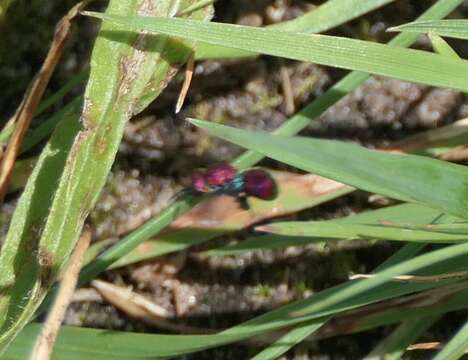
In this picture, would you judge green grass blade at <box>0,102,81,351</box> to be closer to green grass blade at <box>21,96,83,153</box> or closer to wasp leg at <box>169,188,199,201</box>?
green grass blade at <box>21,96,83,153</box>

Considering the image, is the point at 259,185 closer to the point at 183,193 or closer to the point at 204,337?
the point at 183,193

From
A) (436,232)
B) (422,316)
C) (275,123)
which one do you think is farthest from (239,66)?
(436,232)

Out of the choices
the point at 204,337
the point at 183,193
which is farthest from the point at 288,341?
the point at 183,193

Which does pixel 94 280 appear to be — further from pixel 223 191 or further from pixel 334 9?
pixel 334 9

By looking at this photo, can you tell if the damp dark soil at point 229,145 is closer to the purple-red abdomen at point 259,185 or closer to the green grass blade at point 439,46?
the purple-red abdomen at point 259,185

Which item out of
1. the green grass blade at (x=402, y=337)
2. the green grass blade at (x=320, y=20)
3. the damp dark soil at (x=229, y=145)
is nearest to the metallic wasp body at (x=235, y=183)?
the damp dark soil at (x=229, y=145)

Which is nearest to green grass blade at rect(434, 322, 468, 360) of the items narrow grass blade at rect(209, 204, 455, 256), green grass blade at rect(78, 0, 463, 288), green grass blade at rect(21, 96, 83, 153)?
narrow grass blade at rect(209, 204, 455, 256)

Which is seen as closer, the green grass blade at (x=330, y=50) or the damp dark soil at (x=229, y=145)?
the green grass blade at (x=330, y=50)
